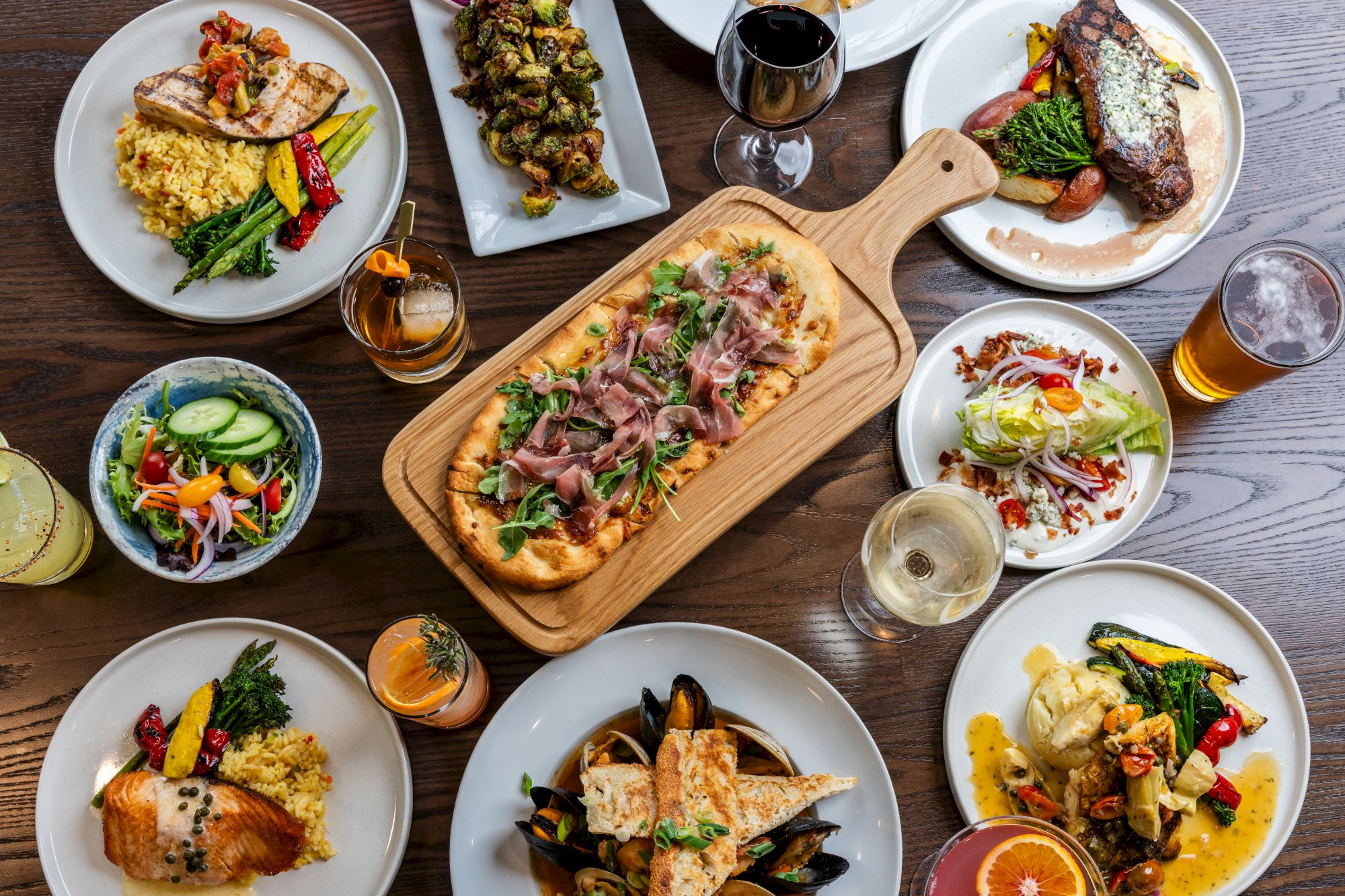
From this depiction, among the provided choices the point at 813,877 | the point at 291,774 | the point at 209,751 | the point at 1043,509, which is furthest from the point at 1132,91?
the point at 209,751

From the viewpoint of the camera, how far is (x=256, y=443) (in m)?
3.28

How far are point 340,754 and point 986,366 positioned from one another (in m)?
2.98

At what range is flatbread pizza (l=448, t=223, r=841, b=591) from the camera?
3.13 meters

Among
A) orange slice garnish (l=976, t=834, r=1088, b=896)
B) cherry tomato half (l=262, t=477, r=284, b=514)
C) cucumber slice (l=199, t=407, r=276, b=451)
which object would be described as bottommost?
orange slice garnish (l=976, t=834, r=1088, b=896)

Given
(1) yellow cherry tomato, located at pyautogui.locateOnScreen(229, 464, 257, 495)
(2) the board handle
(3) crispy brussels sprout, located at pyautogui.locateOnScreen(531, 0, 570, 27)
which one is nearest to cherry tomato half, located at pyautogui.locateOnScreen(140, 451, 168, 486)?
(1) yellow cherry tomato, located at pyautogui.locateOnScreen(229, 464, 257, 495)

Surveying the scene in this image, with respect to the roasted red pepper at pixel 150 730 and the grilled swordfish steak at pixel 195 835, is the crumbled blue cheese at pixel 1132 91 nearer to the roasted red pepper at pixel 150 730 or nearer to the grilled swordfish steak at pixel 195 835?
A: the grilled swordfish steak at pixel 195 835

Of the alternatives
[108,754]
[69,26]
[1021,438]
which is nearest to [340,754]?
[108,754]

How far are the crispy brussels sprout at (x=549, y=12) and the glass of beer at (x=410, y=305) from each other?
1.05 m

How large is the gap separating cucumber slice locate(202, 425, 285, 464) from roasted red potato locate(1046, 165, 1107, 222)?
10.8 ft

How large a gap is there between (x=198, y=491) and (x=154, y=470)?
0.76 ft

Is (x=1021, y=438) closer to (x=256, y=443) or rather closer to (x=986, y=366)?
(x=986, y=366)

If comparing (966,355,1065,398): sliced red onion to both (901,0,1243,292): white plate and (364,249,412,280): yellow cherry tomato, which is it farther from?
(364,249,412,280): yellow cherry tomato

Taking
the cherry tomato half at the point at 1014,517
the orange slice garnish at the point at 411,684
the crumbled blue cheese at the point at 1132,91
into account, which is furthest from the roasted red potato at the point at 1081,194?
the orange slice garnish at the point at 411,684

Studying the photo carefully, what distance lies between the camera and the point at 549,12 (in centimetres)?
356
